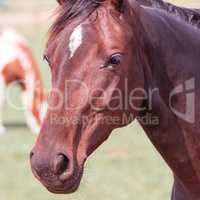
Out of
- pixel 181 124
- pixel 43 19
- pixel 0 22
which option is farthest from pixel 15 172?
pixel 0 22

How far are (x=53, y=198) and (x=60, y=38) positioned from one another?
14.5 feet

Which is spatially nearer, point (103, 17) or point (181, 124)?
point (103, 17)

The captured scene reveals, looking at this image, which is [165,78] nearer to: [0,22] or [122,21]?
[122,21]

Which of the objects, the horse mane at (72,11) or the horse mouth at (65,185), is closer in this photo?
the horse mouth at (65,185)

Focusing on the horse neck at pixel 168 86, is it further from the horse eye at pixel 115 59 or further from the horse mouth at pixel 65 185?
the horse mouth at pixel 65 185

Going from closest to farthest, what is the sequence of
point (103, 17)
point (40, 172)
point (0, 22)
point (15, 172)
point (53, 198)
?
point (40, 172) → point (103, 17) → point (53, 198) → point (15, 172) → point (0, 22)

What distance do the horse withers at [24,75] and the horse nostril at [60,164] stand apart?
8.74 metres

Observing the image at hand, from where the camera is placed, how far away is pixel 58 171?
2926mm

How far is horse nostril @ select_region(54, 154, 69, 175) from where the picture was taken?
2.90 metres

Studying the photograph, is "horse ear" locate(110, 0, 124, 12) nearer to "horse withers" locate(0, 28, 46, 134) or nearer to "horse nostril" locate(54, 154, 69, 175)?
"horse nostril" locate(54, 154, 69, 175)

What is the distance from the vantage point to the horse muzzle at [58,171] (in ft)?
9.53

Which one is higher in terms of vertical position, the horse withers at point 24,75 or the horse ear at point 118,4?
the horse ear at point 118,4

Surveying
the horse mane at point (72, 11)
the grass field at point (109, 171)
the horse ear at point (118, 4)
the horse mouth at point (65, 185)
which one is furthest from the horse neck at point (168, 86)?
the grass field at point (109, 171)

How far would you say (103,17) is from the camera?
3.18 meters
